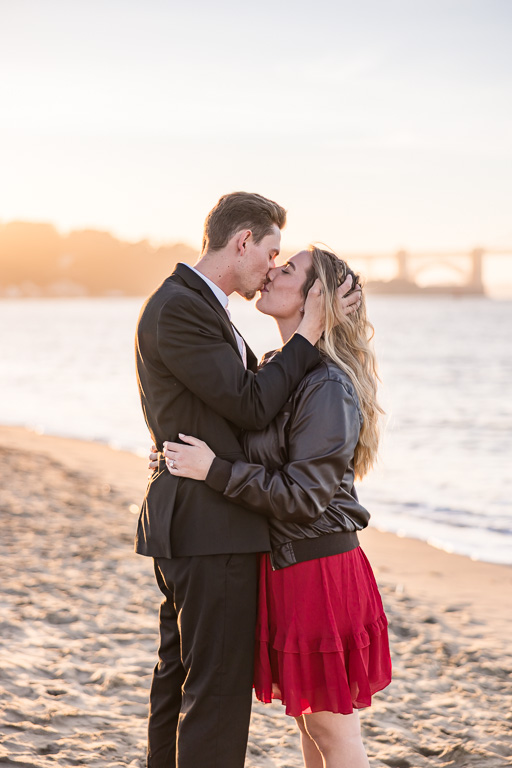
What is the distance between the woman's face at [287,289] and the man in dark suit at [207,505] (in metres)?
0.15

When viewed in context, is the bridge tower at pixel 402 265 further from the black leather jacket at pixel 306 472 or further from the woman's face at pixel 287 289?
the black leather jacket at pixel 306 472

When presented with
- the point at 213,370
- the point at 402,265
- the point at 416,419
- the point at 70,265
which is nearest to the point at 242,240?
the point at 213,370

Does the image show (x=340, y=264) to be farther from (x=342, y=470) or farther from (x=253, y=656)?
(x=253, y=656)

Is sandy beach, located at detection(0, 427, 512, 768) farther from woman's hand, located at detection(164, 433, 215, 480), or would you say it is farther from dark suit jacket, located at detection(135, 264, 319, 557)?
woman's hand, located at detection(164, 433, 215, 480)

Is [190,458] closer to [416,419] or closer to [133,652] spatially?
[133,652]

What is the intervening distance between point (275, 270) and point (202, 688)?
4.28ft

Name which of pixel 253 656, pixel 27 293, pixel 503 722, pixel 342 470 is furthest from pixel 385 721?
pixel 27 293

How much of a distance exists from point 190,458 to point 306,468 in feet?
1.10

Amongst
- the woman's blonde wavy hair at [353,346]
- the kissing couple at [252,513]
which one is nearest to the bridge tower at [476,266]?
the woman's blonde wavy hair at [353,346]

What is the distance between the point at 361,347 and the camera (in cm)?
257

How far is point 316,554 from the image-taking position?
237 cm

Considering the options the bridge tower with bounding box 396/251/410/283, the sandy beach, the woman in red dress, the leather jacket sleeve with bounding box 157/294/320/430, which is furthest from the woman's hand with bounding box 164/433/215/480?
the bridge tower with bounding box 396/251/410/283

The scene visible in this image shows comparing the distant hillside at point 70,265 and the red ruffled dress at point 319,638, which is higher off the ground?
the distant hillside at point 70,265

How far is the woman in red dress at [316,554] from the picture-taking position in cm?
229
